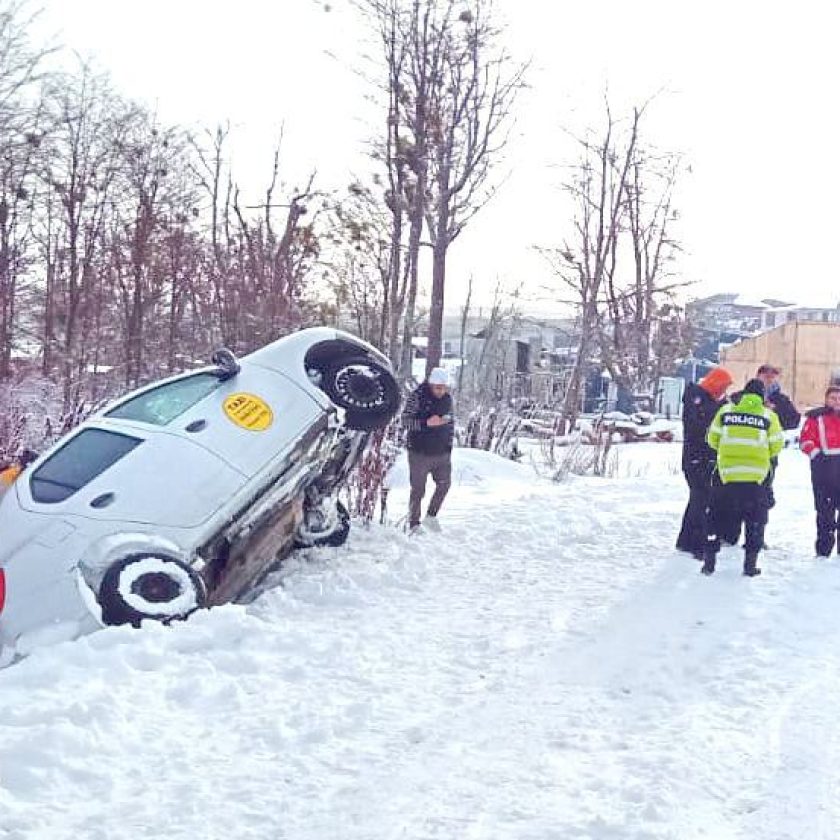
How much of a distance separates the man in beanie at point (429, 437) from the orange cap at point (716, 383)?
89.6 inches

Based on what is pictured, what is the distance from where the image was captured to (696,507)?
8859 millimetres

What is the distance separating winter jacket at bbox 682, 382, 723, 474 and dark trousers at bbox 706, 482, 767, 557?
46 centimetres

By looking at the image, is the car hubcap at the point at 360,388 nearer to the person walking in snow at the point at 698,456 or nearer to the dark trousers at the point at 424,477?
the dark trousers at the point at 424,477

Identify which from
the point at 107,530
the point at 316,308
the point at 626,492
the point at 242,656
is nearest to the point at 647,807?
the point at 242,656

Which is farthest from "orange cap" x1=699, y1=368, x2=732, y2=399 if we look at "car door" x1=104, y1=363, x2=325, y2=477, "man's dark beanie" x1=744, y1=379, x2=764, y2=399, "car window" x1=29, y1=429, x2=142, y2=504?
"car window" x1=29, y1=429, x2=142, y2=504

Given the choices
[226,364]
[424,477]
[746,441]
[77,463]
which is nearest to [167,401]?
[226,364]

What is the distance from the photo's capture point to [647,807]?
3762mm

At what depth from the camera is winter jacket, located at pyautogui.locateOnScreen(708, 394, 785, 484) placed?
320 inches

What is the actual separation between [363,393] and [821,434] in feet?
13.6

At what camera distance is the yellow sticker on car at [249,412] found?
6.75m

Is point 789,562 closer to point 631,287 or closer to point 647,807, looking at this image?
point 647,807

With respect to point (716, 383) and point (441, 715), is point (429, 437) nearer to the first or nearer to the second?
point (716, 383)

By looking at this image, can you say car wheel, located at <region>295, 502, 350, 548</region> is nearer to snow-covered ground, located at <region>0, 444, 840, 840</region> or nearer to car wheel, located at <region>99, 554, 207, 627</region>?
snow-covered ground, located at <region>0, 444, 840, 840</region>

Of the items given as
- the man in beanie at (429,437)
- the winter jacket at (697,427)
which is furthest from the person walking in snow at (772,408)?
the man in beanie at (429,437)
